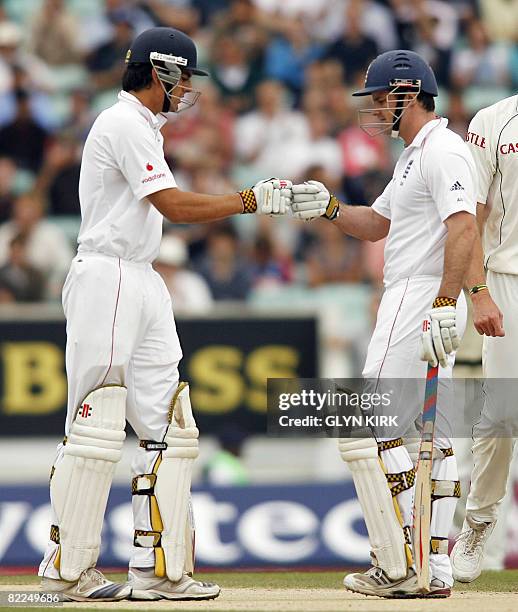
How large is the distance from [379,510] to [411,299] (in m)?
0.84

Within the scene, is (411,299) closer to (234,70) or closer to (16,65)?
(234,70)

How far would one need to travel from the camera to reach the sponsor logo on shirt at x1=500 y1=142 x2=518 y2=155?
6.07m

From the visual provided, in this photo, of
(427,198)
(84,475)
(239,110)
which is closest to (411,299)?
(427,198)

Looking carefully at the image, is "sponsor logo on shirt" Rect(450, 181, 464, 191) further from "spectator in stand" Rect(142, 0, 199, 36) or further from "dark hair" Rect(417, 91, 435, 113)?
"spectator in stand" Rect(142, 0, 199, 36)

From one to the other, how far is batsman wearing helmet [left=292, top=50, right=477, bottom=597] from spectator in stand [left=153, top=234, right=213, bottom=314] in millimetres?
4049

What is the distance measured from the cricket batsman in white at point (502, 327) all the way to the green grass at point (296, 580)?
186mm

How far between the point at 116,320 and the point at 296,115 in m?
6.91

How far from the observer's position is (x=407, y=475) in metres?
5.45

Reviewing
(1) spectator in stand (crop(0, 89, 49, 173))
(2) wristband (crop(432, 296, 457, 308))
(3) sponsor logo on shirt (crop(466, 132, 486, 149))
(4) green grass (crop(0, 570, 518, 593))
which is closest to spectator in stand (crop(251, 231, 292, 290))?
(1) spectator in stand (crop(0, 89, 49, 173))

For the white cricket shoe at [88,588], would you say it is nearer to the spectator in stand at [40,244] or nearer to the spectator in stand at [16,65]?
the spectator in stand at [40,244]

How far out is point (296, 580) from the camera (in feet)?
A: 21.7

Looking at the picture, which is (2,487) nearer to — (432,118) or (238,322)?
(238,322)

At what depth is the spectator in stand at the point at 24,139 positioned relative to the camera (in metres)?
11.8

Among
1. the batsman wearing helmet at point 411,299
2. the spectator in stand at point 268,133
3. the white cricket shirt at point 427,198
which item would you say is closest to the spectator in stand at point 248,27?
the spectator in stand at point 268,133
